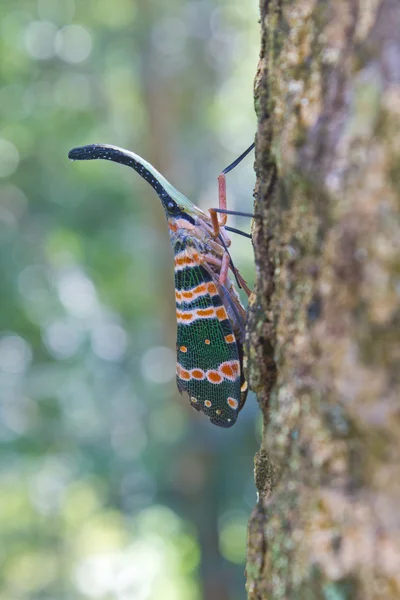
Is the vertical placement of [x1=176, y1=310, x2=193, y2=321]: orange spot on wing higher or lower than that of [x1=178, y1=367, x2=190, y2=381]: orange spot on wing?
higher

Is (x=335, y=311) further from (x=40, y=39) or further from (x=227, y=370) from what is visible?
(x=40, y=39)

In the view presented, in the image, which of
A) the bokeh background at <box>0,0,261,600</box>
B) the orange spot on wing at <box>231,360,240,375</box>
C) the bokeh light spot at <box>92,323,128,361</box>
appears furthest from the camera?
the bokeh light spot at <box>92,323,128,361</box>

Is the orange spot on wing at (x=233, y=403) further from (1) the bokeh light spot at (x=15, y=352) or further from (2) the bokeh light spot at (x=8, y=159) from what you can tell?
(2) the bokeh light spot at (x=8, y=159)

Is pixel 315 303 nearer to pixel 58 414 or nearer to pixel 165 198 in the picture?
pixel 165 198

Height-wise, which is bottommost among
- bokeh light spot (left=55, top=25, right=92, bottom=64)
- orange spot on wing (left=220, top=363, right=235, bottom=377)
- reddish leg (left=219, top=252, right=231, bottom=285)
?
orange spot on wing (left=220, top=363, right=235, bottom=377)

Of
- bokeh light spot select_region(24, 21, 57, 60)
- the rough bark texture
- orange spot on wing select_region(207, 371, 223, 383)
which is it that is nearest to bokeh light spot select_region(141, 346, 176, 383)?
bokeh light spot select_region(24, 21, 57, 60)

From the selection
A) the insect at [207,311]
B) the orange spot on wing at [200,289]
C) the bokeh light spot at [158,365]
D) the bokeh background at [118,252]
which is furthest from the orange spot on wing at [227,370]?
the bokeh light spot at [158,365]

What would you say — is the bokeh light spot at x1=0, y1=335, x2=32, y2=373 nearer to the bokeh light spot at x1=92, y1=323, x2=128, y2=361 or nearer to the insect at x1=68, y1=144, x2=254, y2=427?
the bokeh light spot at x1=92, y1=323, x2=128, y2=361
